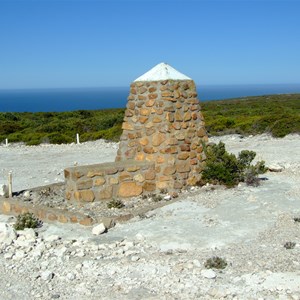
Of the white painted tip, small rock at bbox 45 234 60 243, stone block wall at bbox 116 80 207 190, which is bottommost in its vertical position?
small rock at bbox 45 234 60 243

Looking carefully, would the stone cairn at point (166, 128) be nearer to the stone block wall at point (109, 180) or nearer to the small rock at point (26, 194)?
the stone block wall at point (109, 180)

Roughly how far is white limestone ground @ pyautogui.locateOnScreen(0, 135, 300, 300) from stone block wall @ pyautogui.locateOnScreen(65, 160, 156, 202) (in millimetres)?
886

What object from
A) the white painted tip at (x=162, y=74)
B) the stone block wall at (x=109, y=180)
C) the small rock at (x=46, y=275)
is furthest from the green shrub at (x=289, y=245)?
the white painted tip at (x=162, y=74)

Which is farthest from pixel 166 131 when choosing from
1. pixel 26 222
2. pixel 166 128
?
pixel 26 222

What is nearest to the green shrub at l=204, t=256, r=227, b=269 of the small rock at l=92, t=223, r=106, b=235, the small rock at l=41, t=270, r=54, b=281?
→ the small rock at l=41, t=270, r=54, b=281

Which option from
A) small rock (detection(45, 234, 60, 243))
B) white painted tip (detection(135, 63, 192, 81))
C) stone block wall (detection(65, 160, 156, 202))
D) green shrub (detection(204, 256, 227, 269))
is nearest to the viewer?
green shrub (detection(204, 256, 227, 269))

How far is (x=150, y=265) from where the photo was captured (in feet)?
19.9

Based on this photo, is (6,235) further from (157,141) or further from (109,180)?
(157,141)

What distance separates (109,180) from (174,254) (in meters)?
3.42

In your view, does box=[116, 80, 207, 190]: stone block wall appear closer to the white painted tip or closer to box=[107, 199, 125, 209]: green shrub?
the white painted tip

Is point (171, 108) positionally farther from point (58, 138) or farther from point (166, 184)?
point (58, 138)

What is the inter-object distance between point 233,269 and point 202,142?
16.6 ft

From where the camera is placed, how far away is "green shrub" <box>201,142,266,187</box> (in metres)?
10.4

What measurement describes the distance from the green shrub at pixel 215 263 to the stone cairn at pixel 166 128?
4.08m
